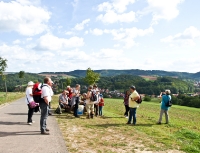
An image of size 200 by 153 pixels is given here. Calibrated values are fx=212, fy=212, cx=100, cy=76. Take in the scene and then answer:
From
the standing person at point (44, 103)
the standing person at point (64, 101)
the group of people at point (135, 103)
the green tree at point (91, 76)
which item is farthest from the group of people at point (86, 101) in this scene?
the green tree at point (91, 76)

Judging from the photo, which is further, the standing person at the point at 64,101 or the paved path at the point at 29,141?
the standing person at the point at 64,101

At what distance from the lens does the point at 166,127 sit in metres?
12.2

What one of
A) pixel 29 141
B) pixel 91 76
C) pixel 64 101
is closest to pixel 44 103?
pixel 29 141

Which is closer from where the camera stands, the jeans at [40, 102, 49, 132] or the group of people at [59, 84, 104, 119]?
the jeans at [40, 102, 49, 132]

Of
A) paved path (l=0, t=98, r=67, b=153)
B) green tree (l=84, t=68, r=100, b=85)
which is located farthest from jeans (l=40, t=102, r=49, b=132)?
green tree (l=84, t=68, r=100, b=85)

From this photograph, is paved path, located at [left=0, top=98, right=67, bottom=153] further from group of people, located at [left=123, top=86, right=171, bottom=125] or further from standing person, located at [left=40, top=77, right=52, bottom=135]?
group of people, located at [left=123, top=86, right=171, bottom=125]

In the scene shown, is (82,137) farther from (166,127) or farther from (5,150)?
(166,127)

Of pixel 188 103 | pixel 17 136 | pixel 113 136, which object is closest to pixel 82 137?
pixel 113 136

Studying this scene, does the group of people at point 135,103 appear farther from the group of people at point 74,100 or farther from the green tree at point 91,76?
the green tree at point 91,76

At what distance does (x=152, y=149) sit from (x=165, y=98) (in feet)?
20.7

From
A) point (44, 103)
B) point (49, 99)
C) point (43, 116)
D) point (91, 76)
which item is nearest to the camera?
point (43, 116)

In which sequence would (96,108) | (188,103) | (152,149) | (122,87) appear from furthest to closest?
(122,87) < (188,103) < (96,108) < (152,149)

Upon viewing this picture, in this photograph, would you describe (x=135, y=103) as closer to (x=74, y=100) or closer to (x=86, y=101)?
(x=86, y=101)

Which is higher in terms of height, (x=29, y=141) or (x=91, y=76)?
(x=91, y=76)
